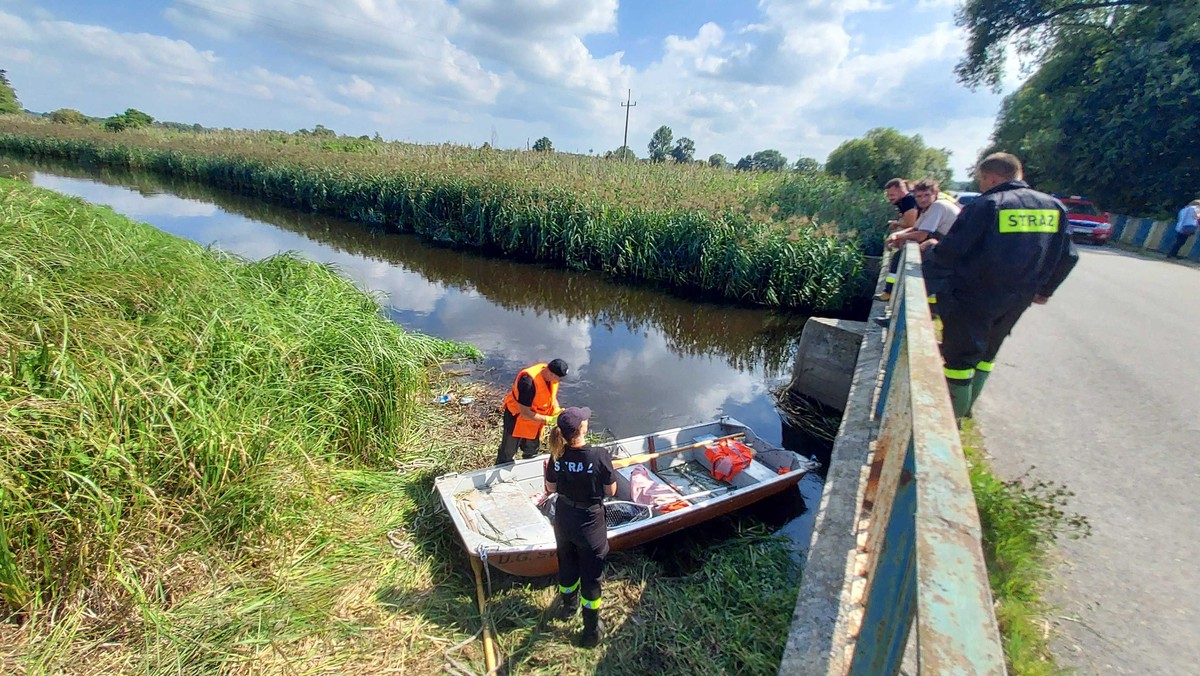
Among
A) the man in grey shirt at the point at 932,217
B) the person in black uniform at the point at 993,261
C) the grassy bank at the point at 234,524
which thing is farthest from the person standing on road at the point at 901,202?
the grassy bank at the point at 234,524

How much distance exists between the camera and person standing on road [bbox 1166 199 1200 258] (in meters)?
14.9

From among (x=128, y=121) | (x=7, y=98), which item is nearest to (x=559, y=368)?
(x=128, y=121)

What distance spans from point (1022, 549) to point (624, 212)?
13204 mm

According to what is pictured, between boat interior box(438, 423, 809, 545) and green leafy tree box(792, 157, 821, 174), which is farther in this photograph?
green leafy tree box(792, 157, 821, 174)

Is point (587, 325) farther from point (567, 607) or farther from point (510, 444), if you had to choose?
point (567, 607)

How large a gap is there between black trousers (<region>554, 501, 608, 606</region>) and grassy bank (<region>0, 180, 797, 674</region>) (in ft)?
1.56

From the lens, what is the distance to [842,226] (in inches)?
568

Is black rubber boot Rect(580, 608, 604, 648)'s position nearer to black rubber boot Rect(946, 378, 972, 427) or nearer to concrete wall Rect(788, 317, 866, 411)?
black rubber boot Rect(946, 378, 972, 427)

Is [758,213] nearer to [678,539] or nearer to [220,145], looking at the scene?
[678,539]

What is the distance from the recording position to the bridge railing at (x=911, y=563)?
0.87 meters

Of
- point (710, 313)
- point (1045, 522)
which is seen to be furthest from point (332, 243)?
point (1045, 522)

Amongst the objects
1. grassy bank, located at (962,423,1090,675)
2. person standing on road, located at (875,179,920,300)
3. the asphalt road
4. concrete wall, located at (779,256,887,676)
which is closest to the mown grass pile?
person standing on road, located at (875,179,920,300)

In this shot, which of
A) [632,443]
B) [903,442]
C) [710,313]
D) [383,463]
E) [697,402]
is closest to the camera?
[903,442]

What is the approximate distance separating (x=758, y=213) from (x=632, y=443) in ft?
31.7
